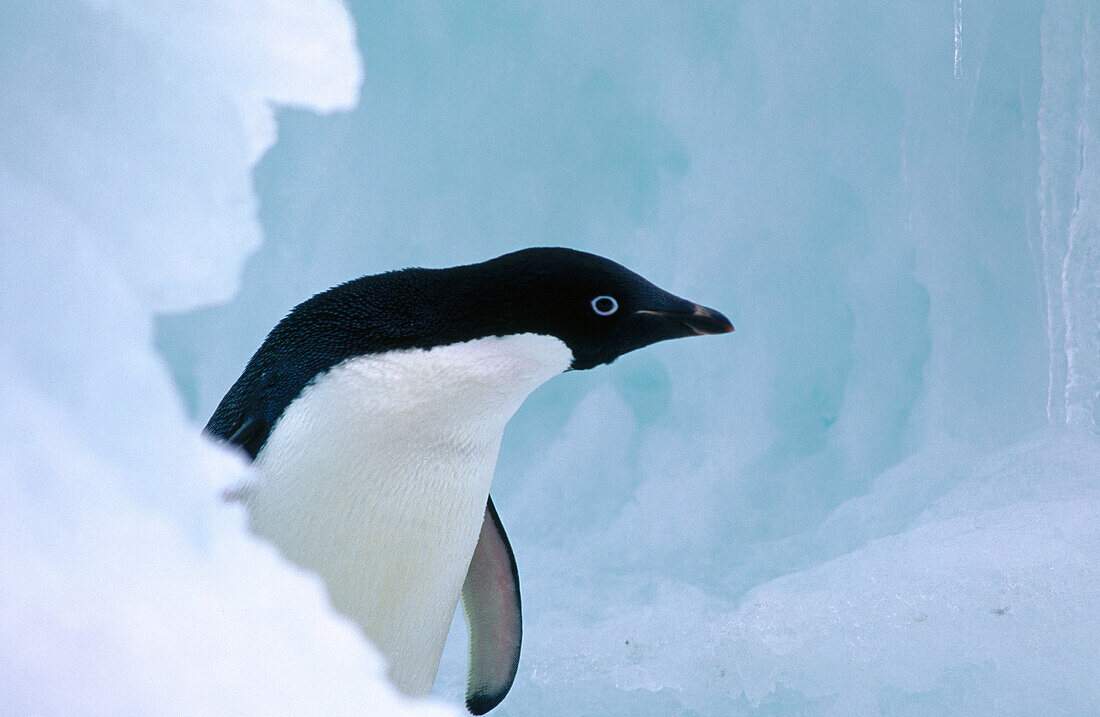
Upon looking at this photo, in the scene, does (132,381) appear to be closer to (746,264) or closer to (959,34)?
(746,264)

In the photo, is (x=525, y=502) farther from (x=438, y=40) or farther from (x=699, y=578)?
(x=438, y=40)

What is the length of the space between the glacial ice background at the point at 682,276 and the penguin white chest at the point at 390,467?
Result: 192 mm

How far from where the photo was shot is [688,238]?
8.61 feet

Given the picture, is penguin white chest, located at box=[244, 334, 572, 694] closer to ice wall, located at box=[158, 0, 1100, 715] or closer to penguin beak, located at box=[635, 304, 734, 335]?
penguin beak, located at box=[635, 304, 734, 335]

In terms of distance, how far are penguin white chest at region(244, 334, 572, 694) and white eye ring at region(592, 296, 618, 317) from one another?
6cm

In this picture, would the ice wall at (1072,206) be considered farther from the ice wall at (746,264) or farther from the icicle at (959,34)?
the icicle at (959,34)

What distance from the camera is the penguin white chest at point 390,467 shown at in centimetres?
104

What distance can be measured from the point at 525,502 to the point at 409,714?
1.37 m

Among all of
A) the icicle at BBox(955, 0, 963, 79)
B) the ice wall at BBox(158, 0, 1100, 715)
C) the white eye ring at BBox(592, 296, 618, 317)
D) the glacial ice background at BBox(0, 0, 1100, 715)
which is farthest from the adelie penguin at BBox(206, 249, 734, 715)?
the icicle at BBox(955, 0, 963, 79)

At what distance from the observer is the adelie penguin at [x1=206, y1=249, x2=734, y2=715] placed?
3.40 ft

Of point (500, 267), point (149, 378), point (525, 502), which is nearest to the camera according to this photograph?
point (500, 267)

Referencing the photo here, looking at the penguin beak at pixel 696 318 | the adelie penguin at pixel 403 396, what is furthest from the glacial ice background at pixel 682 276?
the penguin beak at pixel 696 318

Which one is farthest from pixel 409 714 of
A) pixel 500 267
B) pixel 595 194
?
pixel 595 194

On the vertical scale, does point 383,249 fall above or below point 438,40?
below
